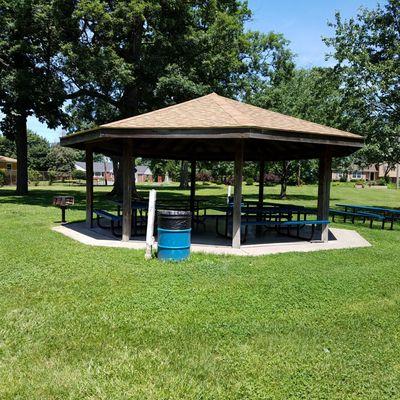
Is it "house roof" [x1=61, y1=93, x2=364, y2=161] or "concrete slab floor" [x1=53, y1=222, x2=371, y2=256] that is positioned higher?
"house roof" [x1=61, y1=93, x2=364, y2=161]

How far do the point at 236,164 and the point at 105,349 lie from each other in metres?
5.85

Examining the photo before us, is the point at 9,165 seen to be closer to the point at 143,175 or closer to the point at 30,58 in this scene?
the point at 30,58

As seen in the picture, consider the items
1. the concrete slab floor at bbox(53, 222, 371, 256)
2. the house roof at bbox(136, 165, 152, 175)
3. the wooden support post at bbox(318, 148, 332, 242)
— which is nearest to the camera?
the concrete slab floor at bbox(53, 222, 371, 256)

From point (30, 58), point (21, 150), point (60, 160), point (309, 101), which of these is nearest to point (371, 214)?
point (309, 101)

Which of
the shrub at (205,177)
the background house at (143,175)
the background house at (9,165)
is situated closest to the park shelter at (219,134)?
the background house at (9,165)

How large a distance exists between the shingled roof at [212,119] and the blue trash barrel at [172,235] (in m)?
2.10

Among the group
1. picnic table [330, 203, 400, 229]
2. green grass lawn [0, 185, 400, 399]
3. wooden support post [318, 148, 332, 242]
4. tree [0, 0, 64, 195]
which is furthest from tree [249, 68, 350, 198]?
green grass lawn [0, 185, 400, 399]

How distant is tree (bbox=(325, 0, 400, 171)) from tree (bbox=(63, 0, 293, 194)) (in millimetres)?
5595

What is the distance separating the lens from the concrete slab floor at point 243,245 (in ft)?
29.7

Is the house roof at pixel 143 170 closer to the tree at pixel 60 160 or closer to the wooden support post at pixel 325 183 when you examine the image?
the tree at pixel 60 160

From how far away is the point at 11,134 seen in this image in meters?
26.7

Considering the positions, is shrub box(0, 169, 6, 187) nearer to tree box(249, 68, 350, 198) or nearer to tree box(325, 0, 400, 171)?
tree box(249, 68, 350, 198)

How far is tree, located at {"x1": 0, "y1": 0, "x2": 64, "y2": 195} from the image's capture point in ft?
62.5

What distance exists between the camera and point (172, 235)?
24.5ft
